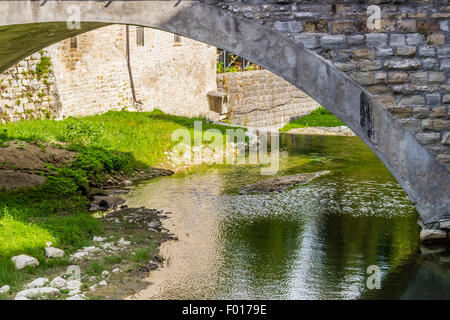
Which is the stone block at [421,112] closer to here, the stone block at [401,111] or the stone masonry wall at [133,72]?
the stone block at [401,111]

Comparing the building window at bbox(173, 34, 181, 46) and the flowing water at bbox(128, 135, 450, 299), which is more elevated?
the building window at bbox(173, 34, 181, 46)

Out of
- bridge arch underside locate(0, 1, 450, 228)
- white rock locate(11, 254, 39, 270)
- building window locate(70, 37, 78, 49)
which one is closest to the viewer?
white rock locate(11, 254, 39, 270)

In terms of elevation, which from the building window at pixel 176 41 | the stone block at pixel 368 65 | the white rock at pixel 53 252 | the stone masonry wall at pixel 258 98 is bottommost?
the white rock at pixel 53 252

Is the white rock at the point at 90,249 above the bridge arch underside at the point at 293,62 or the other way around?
the other way around

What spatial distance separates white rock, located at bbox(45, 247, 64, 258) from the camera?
783 centimetres

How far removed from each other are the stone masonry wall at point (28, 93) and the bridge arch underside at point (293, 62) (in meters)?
6.39

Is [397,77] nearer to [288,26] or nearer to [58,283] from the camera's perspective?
[288,26]

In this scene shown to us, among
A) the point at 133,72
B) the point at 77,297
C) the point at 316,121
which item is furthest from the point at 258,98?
the point at 77,297

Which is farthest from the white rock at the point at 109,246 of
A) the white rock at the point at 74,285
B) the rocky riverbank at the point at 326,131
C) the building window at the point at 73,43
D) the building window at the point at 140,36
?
the rocky riverbank at the point at 326,131

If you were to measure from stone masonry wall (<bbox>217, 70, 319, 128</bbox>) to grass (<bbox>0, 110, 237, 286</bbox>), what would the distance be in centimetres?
339

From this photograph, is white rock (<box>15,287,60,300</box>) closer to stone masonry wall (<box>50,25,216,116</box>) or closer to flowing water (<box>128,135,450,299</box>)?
flowing water (<box>128,135,450,299</box>)

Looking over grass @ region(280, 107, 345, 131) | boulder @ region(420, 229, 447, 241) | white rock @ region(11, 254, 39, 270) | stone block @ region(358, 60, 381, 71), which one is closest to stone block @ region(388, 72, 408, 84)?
stone block @ region(358, 60, 381, 71)

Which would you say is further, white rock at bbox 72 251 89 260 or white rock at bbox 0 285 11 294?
white rock at bbox 72 251 89 260

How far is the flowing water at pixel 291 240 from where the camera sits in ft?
24.4
